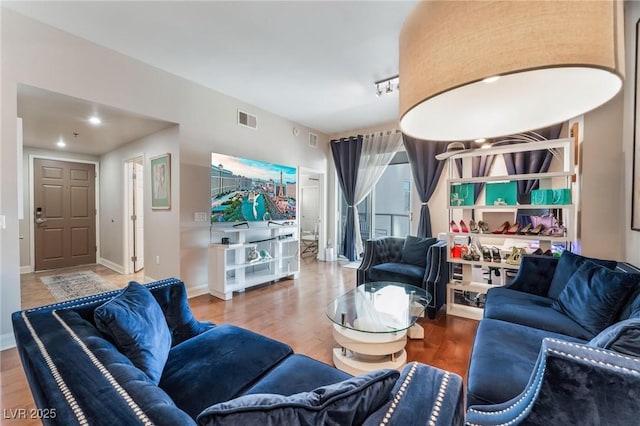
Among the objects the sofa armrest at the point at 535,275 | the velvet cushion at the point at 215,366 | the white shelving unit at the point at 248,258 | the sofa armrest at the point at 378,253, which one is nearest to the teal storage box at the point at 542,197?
the sofa armrest at the point at 535,275

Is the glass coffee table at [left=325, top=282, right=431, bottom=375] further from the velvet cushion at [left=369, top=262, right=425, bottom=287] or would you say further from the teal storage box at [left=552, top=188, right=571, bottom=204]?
the teal storage box at [left=552, top=188, right=571, bottom=204]

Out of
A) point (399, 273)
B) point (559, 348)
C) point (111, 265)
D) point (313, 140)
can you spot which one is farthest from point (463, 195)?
point (111, 265)

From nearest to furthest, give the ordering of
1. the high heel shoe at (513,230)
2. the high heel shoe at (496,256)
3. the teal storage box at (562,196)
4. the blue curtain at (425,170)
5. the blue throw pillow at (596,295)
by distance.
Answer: the blue throw pillow at (596,295) < the teal storage box at (562,196) < the high heel shoe at (513,230) < the high heel shoe at (496,256) < the blue curtain at (425,170)

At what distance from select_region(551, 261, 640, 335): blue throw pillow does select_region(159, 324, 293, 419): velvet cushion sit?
195cm

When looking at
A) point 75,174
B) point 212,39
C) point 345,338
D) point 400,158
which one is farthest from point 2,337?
point 400,158

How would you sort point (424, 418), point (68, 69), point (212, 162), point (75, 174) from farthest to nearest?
1. point (75, 174)
2. point (212, 162)
3. point (68, 69)
4. point (424, 418)

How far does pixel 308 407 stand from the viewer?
0.65 metres

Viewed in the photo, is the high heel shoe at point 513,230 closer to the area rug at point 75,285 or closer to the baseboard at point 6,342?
the baseboard at point 6,342

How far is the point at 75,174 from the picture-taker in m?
5.59

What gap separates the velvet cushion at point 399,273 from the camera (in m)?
3.20

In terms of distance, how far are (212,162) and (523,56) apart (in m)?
3.72

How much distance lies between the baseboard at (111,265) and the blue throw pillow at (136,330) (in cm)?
468

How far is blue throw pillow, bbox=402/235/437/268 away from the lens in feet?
11.6

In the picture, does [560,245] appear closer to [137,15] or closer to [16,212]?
[137,15]
